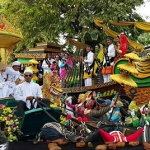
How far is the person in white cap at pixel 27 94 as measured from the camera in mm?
6391

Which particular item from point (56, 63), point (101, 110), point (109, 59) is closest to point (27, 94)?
point (101, 110)

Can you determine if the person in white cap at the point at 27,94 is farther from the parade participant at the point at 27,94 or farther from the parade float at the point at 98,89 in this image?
the parade float at the point at 98,89

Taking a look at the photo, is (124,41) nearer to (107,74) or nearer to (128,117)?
(107,74)

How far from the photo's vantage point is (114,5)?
14891mm

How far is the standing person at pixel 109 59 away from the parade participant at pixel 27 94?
3528 millimetres

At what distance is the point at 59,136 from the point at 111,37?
20.1ft

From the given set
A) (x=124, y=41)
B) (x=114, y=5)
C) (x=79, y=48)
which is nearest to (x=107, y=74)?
(x=124, y=41)

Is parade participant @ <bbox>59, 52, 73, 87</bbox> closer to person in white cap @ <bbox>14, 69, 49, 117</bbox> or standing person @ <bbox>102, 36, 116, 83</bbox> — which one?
standing person @ <bbox>102, 36, 116, 83</bbox>

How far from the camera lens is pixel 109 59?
10180mm

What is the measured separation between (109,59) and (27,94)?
3.95 m

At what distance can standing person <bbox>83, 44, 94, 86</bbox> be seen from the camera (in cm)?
1063

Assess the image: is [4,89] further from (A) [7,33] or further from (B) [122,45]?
(B) [122,45]

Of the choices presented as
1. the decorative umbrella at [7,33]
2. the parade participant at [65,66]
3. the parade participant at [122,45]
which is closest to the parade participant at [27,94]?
the decorative umbrella at [7,33]

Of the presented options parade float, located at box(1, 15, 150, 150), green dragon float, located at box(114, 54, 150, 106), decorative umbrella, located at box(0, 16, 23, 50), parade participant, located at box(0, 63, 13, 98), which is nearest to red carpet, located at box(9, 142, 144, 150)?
parade float, located at box(1, 15, 150, 150)
